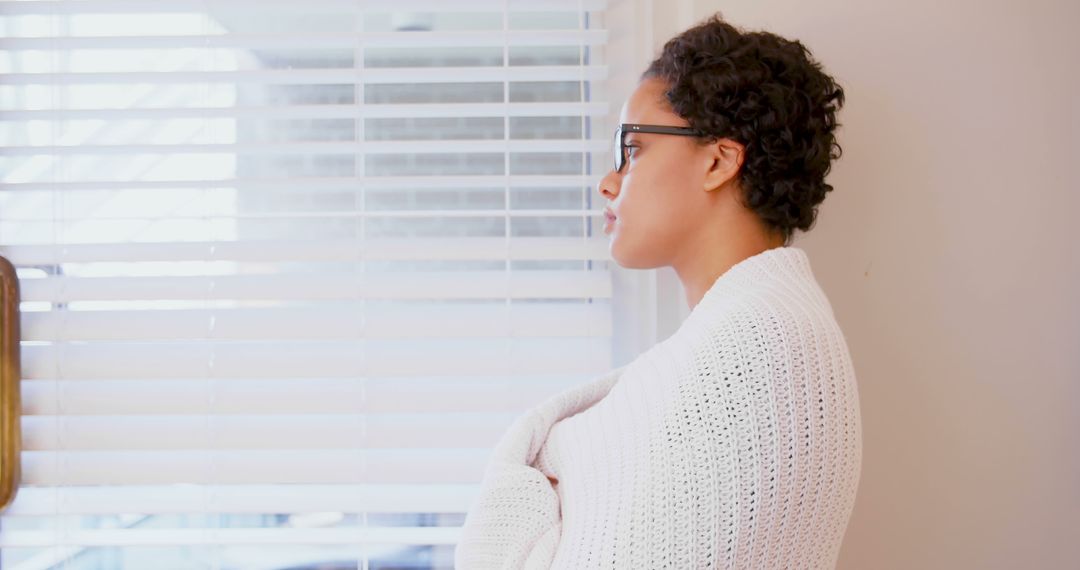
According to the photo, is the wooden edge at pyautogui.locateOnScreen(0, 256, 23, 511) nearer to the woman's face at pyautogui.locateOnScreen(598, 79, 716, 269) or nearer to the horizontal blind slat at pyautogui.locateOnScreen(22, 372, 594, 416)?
the horizontal blind slat at pyautogui.locateOnScreen(22, 372, 594, 416)

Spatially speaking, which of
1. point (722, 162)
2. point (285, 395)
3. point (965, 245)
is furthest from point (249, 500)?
point (965, 245)

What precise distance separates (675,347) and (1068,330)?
0.72m

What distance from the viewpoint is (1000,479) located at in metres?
1.18

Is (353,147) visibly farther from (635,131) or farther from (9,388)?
(9,388)

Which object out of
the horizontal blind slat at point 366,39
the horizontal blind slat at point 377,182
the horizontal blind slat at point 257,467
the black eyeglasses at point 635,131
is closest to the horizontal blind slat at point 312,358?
the horizontal blind slat at point 257,467

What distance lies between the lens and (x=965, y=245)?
1179 millimetres

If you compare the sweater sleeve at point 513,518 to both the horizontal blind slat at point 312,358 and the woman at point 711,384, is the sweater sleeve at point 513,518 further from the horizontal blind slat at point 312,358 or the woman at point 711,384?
the horizontal blind slat at point 312,358

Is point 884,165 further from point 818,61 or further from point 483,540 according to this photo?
point 483,540

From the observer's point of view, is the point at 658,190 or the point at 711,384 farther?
the point at 658,190

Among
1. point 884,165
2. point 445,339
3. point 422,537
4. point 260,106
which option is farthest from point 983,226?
point 260,106

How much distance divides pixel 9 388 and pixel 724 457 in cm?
116

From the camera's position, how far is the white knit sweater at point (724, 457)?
2.68 ft

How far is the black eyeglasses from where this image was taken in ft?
3.27

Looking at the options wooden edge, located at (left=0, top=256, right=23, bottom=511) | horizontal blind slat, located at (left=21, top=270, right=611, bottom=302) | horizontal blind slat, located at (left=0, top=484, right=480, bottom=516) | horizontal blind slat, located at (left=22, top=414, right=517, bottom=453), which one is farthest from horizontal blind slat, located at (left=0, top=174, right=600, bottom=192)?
horizontal blind slat, located at (left=0, top=484, right=480, bottom=516)
